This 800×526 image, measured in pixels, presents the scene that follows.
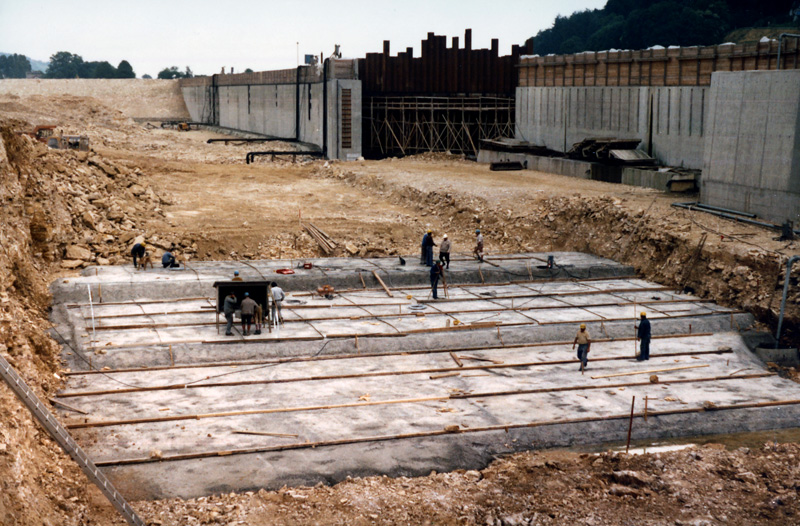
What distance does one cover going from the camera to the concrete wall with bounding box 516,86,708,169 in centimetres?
3291

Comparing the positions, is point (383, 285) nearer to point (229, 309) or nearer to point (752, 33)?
point (229, 309)

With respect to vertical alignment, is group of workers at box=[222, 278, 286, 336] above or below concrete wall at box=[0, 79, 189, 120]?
below

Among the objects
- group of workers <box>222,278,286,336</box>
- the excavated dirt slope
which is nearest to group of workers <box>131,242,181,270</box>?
the excavated dirt slope

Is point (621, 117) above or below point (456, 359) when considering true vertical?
above

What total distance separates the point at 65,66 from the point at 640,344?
16937 centimetres

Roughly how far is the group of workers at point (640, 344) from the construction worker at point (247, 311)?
754cm

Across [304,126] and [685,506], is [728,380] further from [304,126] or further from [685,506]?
[304,126]

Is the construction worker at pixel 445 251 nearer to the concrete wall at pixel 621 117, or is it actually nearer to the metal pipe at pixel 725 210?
Answer: the metal pipe at pixel 725 210

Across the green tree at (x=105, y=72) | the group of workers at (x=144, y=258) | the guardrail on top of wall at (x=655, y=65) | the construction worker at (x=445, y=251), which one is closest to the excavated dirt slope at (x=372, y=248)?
the group of workers at (x=144, y=258)

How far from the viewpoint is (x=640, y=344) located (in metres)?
20.2

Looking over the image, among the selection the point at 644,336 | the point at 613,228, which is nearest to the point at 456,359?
the point at 644,336

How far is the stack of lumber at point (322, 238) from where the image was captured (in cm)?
2883

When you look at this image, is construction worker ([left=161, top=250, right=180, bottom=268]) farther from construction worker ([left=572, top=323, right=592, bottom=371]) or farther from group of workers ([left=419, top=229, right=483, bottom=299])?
construction worker ([left=572, top=323, right=592, bottom=371])

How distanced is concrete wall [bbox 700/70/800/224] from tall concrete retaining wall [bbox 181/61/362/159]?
21.6 m
